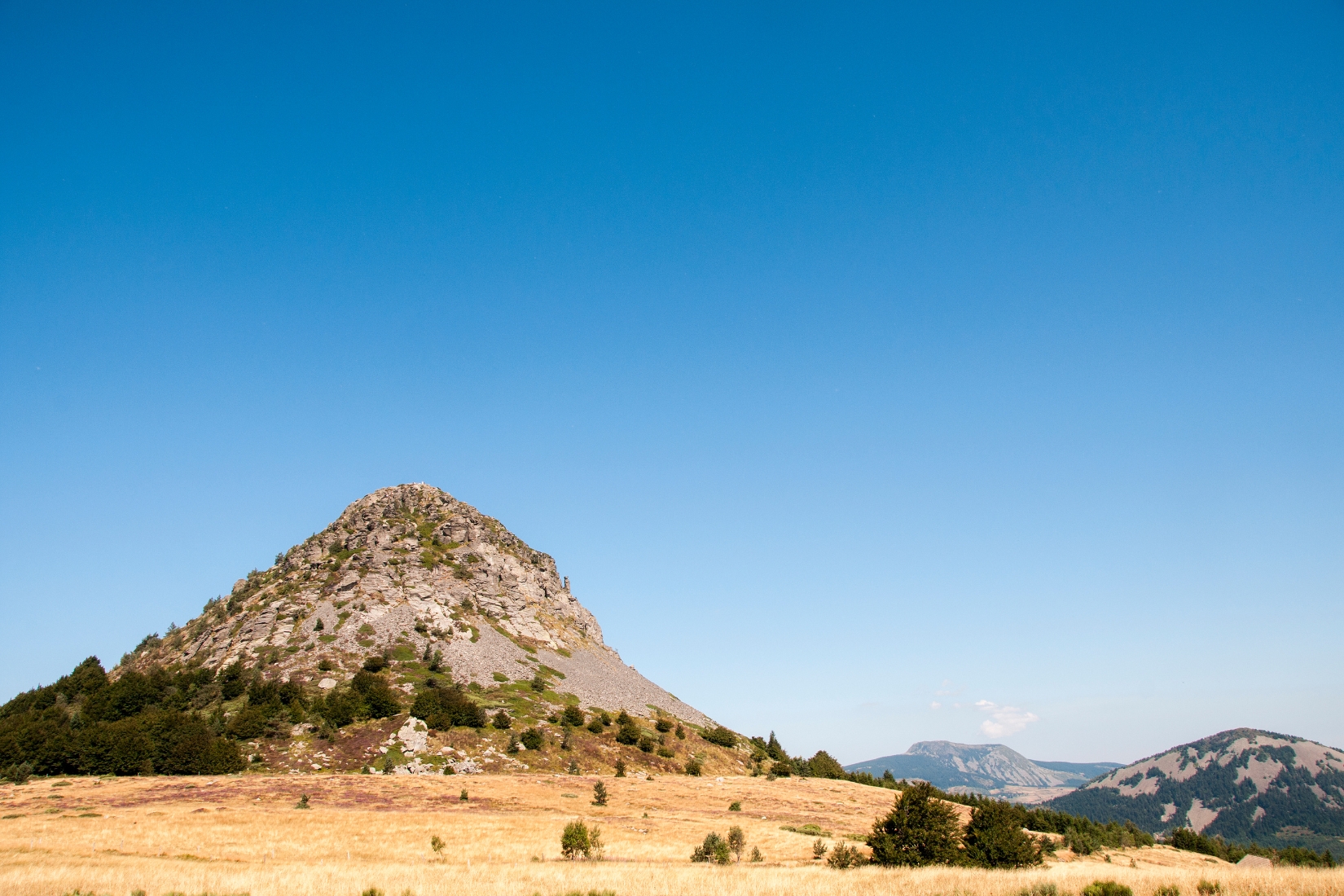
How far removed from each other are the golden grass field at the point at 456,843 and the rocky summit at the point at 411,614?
3984cm

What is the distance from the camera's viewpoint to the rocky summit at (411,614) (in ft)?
344

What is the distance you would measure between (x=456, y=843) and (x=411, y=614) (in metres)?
84.9

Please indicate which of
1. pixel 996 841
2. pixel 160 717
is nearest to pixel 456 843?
pixel 996 841

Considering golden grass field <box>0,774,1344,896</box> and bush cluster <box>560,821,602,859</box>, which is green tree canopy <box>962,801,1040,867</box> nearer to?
golden grass field <box>0,774,1344,896</box>

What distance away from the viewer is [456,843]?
3753cm

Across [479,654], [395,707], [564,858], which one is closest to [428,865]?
[564,858]

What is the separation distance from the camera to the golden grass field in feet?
72.1

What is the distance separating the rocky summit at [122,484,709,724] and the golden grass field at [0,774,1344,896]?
3984cm

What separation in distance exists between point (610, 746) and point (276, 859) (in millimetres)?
55546

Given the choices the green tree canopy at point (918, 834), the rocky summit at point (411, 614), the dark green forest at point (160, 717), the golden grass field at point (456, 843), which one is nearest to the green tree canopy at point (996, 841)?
the green tree canopy at point (918, 834)

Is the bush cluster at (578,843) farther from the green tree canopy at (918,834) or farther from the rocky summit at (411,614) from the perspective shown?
the rocky summit at (411,614)

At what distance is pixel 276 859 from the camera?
3188 cm

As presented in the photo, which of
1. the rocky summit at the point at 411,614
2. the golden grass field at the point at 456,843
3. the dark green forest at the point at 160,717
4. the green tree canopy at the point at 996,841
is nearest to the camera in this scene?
the golden grass field at the point at 456,843

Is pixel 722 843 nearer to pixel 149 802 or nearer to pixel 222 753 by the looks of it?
pixel 149 802
